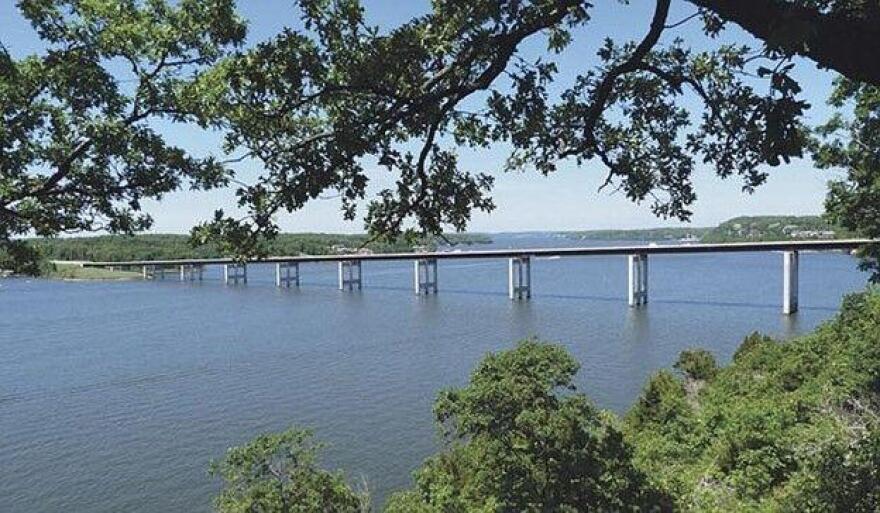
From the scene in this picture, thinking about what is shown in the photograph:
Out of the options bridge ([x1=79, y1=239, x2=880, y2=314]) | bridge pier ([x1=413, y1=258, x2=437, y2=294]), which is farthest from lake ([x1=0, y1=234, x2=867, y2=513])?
bridge ([x1=79, y1=239, x2=880, y2=314])

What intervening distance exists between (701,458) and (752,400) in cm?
439

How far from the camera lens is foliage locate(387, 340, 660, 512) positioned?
1320 centimetres

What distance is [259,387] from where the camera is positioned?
112 ft

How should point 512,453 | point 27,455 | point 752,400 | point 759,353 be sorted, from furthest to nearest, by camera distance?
point 759,353, point 27,455, point 752,400, point 512,453

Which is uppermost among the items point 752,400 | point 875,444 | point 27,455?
point 875,444

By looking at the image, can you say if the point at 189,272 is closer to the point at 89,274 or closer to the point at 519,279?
the point at 89,274

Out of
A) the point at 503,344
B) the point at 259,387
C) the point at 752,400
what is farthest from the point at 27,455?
the point at 503,344

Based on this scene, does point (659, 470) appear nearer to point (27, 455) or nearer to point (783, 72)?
point (783, 72)

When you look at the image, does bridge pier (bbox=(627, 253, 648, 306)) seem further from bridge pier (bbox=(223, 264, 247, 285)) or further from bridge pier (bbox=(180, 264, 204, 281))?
bridge pier (bbox=(180, 264, 204, 281))

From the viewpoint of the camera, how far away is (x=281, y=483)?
15406 mm

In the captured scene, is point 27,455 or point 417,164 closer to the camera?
point 417,164

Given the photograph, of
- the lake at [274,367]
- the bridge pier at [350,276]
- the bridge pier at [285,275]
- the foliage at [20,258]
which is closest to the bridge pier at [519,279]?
the lake at [274,367]

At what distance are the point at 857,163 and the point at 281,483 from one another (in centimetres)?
1460

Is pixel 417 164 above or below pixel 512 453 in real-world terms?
above
